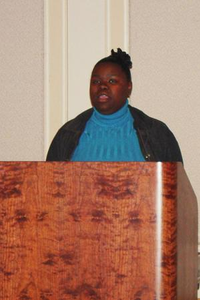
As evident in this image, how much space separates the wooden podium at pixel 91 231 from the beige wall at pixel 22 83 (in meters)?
1.66

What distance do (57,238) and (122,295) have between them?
0.16 metres

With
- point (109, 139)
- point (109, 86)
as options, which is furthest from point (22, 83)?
point (109, 139)

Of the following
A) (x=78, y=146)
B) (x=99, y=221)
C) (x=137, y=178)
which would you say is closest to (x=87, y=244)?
(x=99, y=221)

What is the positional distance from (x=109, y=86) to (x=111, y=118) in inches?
4.6

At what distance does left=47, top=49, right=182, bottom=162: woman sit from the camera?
1931mm

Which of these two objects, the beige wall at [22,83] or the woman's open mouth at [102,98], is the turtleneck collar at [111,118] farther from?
the beige wall at [22,83]

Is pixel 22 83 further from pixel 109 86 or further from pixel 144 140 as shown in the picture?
pixel 144 140

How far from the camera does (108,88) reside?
2062mm

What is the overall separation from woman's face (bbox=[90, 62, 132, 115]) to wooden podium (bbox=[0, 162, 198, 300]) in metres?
0.97

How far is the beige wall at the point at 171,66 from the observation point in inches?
103

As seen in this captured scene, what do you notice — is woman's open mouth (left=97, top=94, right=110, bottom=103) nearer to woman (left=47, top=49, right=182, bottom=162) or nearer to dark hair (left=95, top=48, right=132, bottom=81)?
woman (left=47, top=49, right=182, bottom=162)

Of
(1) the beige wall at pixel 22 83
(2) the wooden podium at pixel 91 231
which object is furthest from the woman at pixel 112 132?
(2) the wooden podium at pixel 91 231

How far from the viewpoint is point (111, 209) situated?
106 cm

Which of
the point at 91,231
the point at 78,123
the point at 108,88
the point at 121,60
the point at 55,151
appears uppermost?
the point at 121,60
